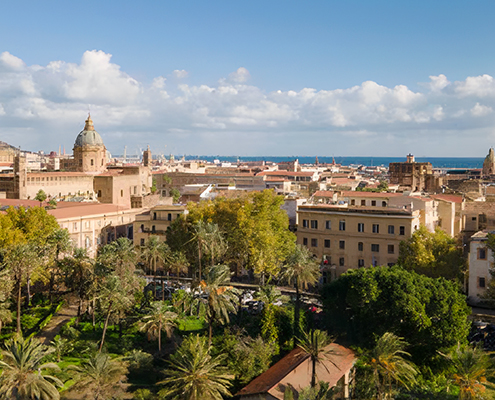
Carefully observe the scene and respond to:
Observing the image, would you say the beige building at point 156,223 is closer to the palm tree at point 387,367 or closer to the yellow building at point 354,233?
the yellow building at point 354,233

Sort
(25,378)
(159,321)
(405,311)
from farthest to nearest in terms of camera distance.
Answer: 1. (159,321)
2. (405,311)
3. (25,378)

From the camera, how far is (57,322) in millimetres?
44281

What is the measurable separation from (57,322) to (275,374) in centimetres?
1823

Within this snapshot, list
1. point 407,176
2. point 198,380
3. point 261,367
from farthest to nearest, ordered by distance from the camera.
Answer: point 407,176 → point 261,367 → point 198,380

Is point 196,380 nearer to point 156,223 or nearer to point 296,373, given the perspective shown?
point 296,373

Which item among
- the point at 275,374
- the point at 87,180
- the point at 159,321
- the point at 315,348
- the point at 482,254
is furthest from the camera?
the point at 87,180

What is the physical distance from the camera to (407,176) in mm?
118250

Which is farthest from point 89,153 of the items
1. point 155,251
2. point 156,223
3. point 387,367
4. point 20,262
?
point 387,367

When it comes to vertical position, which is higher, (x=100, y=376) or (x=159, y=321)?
(x=159, y=321)

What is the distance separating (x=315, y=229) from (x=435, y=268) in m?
13.0

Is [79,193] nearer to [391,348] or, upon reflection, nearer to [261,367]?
[261,367]

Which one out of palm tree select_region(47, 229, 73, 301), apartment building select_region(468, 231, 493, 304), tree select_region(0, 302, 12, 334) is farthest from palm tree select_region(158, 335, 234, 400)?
apartment building select_region(468, 231, 493, 304)

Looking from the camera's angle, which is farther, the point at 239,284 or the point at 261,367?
the point at 239,284

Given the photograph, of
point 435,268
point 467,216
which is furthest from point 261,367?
point 467,216
